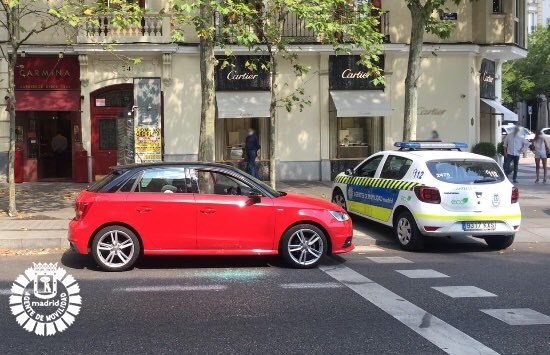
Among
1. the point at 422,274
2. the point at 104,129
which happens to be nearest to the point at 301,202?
the point at 422,274

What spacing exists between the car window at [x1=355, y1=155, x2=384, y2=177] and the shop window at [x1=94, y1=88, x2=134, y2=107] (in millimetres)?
9955

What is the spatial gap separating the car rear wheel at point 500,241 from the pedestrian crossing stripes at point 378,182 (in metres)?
1.84

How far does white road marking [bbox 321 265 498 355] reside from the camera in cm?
507

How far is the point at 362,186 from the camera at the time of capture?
11242 millimetres

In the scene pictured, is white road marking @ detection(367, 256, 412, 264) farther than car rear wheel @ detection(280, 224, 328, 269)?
Yes

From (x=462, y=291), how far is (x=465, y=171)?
3.08 metres

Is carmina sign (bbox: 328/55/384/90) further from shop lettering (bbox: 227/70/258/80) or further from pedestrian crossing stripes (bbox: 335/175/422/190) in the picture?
pedestrian crossing stripes (bbox: 335/175/422/190)

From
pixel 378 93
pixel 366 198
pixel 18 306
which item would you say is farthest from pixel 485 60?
pixel 18 306

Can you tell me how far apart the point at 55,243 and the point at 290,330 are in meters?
5.72

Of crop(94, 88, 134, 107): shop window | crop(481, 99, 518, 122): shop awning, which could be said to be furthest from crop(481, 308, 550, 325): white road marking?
crop(481, 99, 518, 122): shop awning

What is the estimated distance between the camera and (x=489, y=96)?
894 inches

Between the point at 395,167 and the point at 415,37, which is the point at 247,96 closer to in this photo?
the point at 415,37

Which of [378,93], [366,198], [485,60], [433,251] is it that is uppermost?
[485,60]

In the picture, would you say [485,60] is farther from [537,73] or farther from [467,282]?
[537,73]
